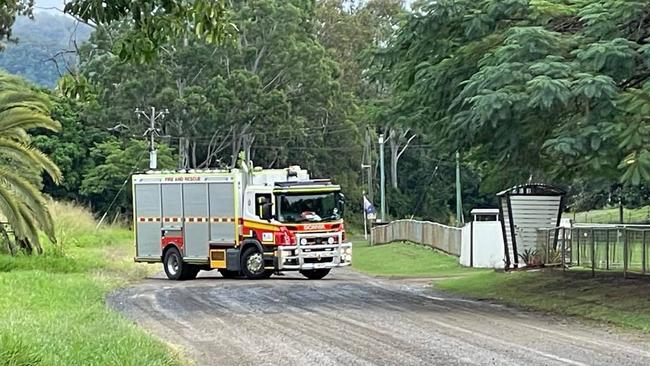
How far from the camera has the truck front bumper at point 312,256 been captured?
31.2m

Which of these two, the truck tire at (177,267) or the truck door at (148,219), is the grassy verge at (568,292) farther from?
the truck door at (148,219)

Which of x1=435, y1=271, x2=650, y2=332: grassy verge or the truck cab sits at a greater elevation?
the truck cab

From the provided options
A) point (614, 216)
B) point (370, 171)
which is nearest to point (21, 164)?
point (614, 216)

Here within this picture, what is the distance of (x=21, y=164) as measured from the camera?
32688 millimetres

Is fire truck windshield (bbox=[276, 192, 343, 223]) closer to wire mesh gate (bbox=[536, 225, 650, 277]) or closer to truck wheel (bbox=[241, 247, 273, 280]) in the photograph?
truck wheel (bbox=[241, 247, 273, 280])

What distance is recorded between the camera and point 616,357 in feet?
45.4

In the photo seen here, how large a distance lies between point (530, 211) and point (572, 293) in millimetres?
6001

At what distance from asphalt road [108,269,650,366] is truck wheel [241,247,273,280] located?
5.32 metres

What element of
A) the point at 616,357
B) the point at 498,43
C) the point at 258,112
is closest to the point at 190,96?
the point at 258,112

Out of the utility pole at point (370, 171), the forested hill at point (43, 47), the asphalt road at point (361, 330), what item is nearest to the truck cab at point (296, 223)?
the asphalt road at point (361, 330)

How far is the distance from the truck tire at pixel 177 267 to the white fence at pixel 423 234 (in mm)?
11534

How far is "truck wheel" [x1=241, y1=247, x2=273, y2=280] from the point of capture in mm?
31625

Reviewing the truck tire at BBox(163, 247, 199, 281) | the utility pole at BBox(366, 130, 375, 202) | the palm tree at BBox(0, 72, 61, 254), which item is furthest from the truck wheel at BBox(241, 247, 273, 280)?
the utility pole at BBox(366, 130, 375, 202)

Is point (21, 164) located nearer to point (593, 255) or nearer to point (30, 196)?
point (30, 196)
